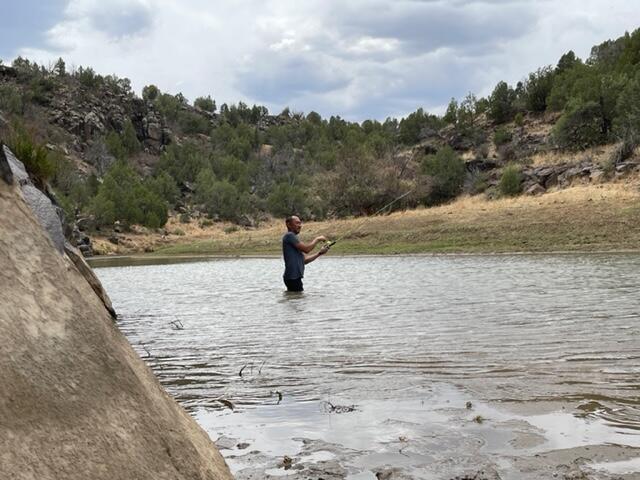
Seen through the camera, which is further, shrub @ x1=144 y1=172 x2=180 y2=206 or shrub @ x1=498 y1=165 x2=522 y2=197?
shrub @ x1=144 y1=172 x2=180 y2=206

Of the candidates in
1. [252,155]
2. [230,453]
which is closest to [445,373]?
[230,453]

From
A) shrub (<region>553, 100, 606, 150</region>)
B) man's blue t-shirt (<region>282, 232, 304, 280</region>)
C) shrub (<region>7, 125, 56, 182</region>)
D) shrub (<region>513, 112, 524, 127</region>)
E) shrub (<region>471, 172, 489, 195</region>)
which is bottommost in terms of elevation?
man's blue t-shirt (<region>282, 232, 304, 280</region>)

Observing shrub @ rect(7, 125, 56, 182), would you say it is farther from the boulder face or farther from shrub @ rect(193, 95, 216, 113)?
shrub @ rect(193, 95, 216, 113)

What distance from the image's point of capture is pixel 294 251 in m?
14.8

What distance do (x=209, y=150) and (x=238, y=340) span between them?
3576 inches

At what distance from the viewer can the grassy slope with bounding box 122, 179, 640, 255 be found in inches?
1114

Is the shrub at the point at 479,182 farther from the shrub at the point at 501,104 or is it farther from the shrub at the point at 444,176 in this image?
the shrub at the point at 501,104

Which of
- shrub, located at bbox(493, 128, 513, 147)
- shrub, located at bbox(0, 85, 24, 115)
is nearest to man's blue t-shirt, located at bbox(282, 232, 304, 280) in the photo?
shrub, located at bbox(493, 128, 513, 147)

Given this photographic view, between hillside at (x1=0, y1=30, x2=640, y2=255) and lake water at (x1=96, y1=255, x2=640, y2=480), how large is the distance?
16009 mm

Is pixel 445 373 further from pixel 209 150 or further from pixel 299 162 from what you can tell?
pixel 209 150

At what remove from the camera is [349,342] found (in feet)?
28.9

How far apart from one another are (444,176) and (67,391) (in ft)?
178

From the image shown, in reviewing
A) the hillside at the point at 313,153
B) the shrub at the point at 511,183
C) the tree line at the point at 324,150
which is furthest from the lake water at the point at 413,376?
the shrub at the point at 511,183

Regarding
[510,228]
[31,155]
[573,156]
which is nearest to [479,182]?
[573,156]
